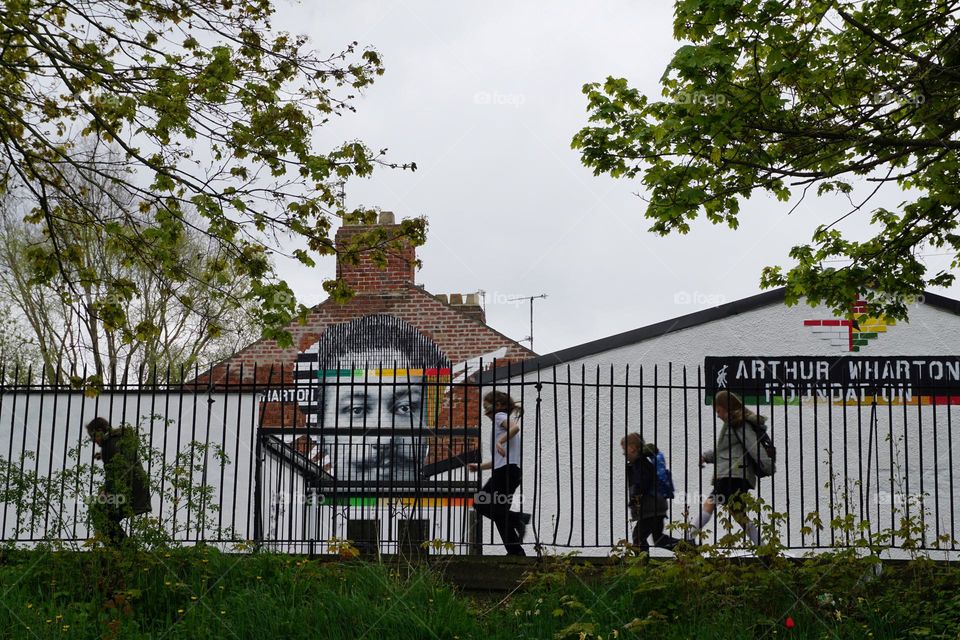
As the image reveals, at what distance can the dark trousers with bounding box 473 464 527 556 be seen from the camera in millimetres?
8359

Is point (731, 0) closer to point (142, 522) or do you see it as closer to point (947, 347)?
point (142, 522)

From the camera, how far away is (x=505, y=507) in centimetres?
852

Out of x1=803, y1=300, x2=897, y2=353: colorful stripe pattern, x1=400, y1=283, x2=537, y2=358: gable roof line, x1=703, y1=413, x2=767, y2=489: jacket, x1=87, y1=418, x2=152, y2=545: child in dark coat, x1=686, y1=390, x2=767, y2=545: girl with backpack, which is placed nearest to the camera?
x1=87, y1=418, x2=152, y2=545: child in dark coat

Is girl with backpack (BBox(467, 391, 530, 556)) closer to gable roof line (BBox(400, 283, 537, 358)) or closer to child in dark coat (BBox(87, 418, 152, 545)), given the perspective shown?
child in dark coat (BBox(87, 418, 152, 545))

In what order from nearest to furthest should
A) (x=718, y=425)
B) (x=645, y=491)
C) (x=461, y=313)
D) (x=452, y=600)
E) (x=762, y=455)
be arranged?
(x=452, y=600) < (x=645, y=491) < (x=762, y=455) < (x=718, y=425) < (x=461, y=313)

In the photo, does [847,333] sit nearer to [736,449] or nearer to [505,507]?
[736,449]

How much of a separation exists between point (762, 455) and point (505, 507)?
2.50 meters

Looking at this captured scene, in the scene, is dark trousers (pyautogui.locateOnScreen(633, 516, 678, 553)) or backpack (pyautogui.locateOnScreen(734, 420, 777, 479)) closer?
dark trousers (pyautogui.locateOnScreen(633, 516, 678, 553))

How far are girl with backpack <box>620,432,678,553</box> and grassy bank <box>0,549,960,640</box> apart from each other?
1.07m

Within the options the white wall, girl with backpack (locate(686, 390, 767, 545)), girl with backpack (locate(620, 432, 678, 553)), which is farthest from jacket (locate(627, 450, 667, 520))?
the white wall

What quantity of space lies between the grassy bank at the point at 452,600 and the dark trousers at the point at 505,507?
836mm

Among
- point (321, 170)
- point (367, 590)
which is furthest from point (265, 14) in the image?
point (367, 590)

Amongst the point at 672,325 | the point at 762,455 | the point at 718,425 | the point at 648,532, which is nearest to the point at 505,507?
the point at 648,532

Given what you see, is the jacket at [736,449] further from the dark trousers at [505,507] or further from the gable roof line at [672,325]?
the gable roof line at [672,325]
